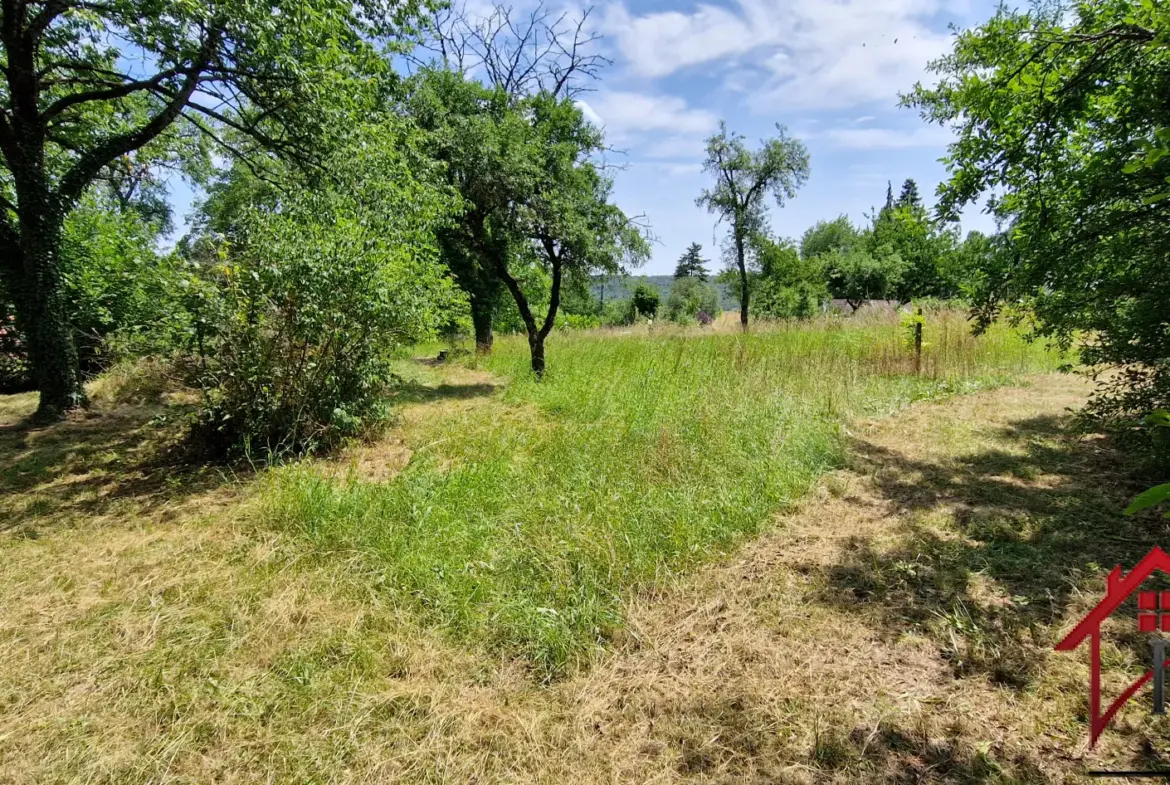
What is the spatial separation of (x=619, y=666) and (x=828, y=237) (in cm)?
4359

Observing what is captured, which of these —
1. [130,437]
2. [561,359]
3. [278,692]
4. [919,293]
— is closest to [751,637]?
[278,692]

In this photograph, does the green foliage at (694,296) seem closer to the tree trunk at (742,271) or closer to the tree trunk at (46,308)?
the tree trunk at (742,271)

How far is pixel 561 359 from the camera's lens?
34.2 feet

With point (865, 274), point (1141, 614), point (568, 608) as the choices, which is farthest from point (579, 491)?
point (865, 274)

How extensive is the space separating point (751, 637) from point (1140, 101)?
3.77 m

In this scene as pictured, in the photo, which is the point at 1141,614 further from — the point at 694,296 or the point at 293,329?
the point at 694,296

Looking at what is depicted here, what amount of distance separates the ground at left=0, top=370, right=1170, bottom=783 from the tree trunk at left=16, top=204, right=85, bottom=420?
350cm

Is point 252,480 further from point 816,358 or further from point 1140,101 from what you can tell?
point 816,358

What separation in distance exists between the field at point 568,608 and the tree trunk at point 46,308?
1650mm

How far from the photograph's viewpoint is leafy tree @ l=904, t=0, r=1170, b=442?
10.2 ft

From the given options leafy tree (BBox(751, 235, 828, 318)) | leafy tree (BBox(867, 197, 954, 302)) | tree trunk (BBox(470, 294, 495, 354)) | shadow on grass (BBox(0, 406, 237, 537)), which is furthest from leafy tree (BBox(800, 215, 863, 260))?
shadow on grass (BBox(0, 406, 237, 537))

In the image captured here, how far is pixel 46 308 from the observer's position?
19.8ft

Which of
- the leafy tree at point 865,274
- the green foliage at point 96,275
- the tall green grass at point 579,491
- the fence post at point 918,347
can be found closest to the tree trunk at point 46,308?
the green foliage at point 96,275

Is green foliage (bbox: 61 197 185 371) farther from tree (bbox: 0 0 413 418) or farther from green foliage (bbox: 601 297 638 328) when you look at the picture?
green foliage (bbox: 601 297 638 328)
